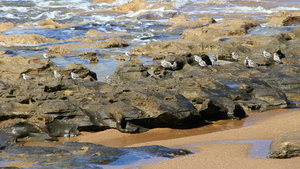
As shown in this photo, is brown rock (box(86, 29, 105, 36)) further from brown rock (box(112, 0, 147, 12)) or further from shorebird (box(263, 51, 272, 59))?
brown rock (box(112, 0, 147, 12))

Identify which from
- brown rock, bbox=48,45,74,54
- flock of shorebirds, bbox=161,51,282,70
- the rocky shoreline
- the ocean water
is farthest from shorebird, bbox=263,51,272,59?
brown rock, bbox=48,45,74,54

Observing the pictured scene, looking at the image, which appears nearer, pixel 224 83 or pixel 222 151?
pixel 222 151

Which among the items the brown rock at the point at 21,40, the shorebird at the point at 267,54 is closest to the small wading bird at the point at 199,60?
the shorebird at the point at 267,54

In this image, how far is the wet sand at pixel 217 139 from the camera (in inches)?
192

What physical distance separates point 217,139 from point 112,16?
28999 millimetres

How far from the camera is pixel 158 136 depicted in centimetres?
746

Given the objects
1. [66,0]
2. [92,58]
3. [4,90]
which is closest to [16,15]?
[66,0]

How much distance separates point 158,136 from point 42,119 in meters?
2.48

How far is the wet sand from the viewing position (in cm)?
487

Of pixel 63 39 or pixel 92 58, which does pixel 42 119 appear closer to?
pixel 92 58

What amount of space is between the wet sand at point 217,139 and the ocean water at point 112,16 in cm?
624

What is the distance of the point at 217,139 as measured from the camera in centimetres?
678

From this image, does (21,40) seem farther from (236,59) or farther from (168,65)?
(236,59)

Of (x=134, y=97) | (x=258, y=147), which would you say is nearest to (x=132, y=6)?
(x=134, y=97)
